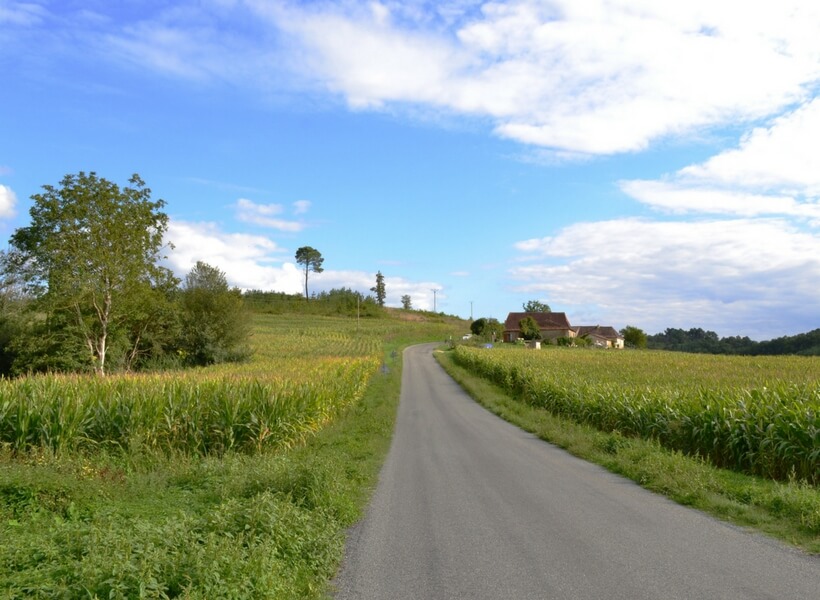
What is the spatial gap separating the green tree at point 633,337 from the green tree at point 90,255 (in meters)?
110

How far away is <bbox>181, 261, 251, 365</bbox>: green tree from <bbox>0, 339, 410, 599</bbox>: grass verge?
25265mm

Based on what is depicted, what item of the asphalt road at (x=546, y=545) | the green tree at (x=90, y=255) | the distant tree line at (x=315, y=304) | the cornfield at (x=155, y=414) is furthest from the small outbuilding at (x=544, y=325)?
the asphalt road at (x=546, y=545)

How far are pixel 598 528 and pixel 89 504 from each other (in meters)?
6.90

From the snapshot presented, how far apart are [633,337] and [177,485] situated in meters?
126

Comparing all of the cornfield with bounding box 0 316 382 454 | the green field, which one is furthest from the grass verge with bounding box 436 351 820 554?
the cornfield with bounding box 0 316 382 454

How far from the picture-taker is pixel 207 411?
47.5ft

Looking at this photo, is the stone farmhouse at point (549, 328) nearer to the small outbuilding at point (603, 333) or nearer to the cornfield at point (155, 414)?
the small outbuilding at point (603, 333)

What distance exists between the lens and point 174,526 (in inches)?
236

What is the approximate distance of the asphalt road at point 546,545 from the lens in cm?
545

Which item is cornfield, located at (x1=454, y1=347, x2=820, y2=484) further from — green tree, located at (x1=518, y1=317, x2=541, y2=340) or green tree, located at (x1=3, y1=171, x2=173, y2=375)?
green tree, located at (x1=518, y1=317, x2=541, y2=340)

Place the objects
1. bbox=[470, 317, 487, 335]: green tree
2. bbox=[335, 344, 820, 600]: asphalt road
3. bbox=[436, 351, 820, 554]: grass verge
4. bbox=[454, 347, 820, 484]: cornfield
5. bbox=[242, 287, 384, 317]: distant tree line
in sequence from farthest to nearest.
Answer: bbox=[242, 287, 384, 317]: distant tree line → bbox=[470, 317, 487, 335]: green tree → bbox=[454, 347, 820, 484]: cornfield → bbox=[436, 351, 820, 554]: grass verge → bbox=[335, 344, 820, 600]: asphalt road

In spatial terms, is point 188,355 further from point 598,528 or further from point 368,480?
point 598,528

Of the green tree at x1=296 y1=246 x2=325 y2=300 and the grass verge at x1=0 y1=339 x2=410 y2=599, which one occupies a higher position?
the green tree at x1=296 y1=246 x2=325 y2=300

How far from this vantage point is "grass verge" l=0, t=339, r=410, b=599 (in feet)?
15.1
